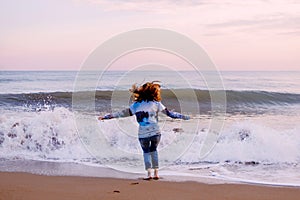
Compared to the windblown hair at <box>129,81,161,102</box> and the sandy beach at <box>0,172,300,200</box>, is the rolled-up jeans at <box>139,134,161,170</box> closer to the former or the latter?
the sandy beach at <box>0,172,300,200</box>

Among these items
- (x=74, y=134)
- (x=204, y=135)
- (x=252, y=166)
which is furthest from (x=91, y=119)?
(x=252, y=166)

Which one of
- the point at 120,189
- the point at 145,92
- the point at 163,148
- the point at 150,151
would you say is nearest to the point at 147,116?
the point at 145,92

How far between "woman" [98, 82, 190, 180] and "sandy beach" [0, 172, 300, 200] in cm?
43

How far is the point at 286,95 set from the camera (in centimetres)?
2305

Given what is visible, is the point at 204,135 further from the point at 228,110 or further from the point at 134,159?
the point at 228,110

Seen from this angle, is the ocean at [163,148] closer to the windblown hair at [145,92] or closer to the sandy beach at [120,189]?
the sandy beach at [120,189]

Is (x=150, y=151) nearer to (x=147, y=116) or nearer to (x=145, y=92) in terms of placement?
(x=147, y=116)

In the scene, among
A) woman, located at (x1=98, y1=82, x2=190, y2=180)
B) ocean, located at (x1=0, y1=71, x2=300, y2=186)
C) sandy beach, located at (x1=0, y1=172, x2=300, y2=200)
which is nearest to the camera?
sandy beach, located at (x1=0, y1=172, x2=300, y2=200)

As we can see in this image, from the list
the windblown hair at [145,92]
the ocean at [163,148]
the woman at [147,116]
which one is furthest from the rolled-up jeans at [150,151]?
the windblown hair at [145,92]

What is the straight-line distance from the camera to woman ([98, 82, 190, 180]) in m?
6.57

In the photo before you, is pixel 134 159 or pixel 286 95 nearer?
pixel 134 159

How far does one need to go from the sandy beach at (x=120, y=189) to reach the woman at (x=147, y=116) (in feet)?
1.41

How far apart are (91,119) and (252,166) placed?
5409 mm

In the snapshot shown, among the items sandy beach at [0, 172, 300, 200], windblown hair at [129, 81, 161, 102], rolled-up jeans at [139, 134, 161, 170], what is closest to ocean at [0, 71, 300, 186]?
rolled-up jeans at [139, 134, 161, 170]
